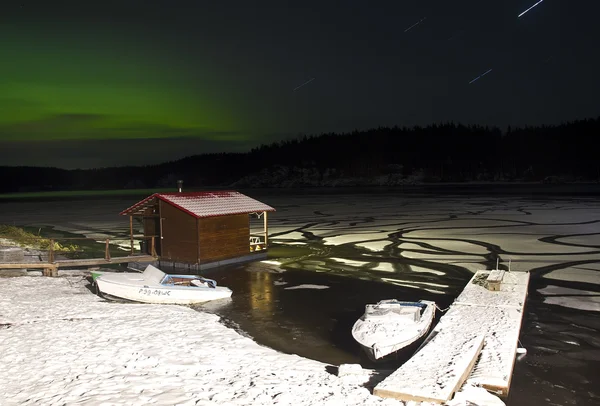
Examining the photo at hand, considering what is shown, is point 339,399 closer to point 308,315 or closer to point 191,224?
point 308,315

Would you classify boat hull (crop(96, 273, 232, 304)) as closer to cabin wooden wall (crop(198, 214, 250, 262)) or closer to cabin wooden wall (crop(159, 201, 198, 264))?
cabin wooden wall (crop(159, 201, 198, 264))

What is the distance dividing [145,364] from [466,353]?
560 centimetres

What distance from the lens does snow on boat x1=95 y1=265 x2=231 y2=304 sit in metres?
14.0

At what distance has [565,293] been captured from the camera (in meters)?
13.9

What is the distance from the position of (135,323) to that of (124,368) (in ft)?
9.95

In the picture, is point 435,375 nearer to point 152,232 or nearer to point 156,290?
point 156,290

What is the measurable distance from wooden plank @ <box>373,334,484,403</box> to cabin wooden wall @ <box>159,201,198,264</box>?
12312 millimetres

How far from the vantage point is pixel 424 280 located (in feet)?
52.2

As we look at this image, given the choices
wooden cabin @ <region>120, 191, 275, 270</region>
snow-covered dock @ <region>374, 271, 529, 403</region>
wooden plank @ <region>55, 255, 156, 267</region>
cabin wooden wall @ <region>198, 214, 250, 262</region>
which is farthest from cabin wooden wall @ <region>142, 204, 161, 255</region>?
snow-covered dock @ <region>374, 271, 529, 403</region>

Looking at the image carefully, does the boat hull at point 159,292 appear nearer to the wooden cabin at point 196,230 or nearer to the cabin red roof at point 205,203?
the wooden cabin at point 196,230

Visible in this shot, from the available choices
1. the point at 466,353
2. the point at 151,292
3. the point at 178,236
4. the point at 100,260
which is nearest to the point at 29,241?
the point at 100,260

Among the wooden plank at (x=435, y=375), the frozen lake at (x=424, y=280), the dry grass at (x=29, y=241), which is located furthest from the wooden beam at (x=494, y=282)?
the dry grass at (x=29, y=241)

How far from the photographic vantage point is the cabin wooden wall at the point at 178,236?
1961cm

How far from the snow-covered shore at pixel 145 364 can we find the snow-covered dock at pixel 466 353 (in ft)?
1.55
